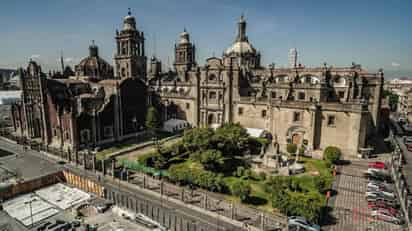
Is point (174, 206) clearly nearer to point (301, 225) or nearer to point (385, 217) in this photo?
point (301, 225)

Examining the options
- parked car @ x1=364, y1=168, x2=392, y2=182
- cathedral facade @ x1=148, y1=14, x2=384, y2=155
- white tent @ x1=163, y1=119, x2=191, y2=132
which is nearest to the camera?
parked car @ x1=364, y1=168, x2=392, y2=182

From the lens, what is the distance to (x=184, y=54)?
239 feet

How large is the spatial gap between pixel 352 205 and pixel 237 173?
1216 cm

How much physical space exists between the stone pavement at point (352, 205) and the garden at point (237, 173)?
4.40ft

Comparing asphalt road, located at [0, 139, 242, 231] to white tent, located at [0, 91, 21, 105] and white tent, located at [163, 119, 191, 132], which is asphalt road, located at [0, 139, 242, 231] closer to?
white tent, located at [163, 119, 191, 132]

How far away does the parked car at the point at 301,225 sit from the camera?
1791cm

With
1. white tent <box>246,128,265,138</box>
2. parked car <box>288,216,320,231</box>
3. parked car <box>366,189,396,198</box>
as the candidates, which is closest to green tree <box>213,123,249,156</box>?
white tent <box>246,128,265,138</box>

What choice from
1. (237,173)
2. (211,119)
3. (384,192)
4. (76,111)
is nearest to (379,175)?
(384,192)

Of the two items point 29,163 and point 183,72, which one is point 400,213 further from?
point 183,72

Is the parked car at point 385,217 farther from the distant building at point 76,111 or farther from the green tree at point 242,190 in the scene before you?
the distant building at point 76,111

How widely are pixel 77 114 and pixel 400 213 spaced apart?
4205 centimetres

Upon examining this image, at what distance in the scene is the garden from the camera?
2045 cm

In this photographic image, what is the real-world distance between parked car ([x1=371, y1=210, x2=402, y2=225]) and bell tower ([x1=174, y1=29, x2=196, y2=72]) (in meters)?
60.2

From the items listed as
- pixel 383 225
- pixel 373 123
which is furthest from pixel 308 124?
pixel 383 225
